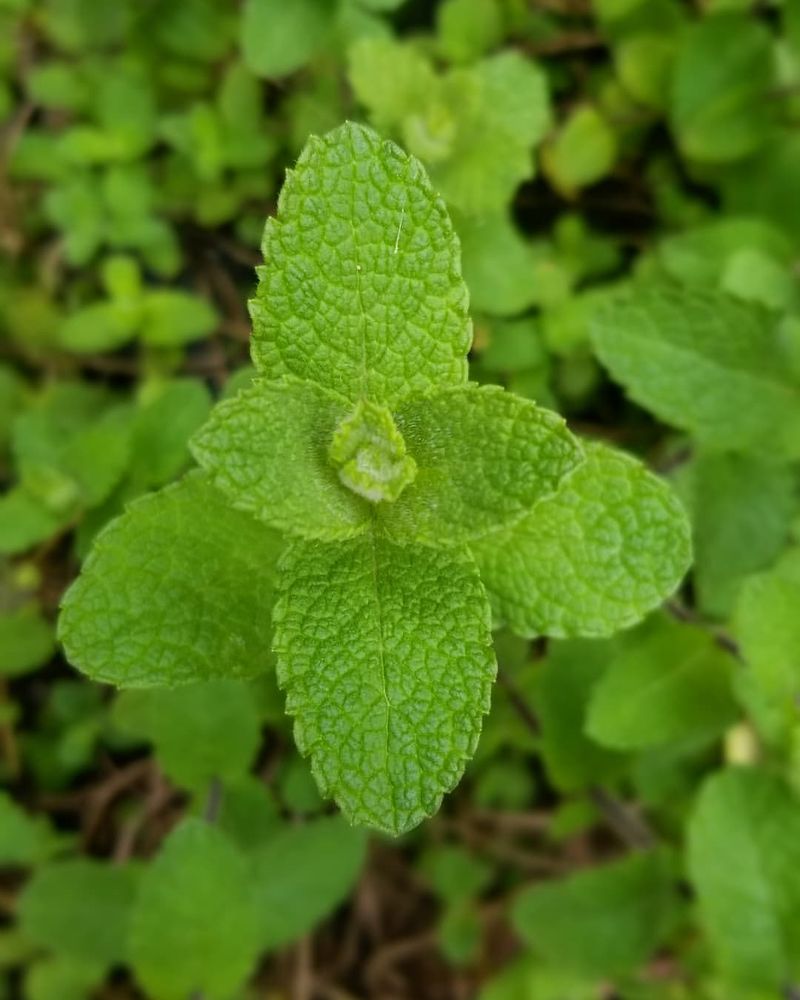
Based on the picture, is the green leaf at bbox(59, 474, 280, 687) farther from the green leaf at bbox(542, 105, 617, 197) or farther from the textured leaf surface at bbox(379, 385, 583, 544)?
the green leaf at bbox(542, 105, 617, 197)

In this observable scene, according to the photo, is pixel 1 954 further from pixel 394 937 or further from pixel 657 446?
pixel 657 446

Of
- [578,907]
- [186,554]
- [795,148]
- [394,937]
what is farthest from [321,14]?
[394,937]

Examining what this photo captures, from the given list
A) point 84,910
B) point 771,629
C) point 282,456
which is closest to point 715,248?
point 771,629

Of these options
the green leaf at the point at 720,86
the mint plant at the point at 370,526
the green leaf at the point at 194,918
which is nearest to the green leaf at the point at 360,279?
the mint plant at the point at 370,526

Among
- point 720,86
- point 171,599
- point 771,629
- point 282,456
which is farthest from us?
point 720,86

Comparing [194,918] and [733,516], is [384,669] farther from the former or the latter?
[733,516]

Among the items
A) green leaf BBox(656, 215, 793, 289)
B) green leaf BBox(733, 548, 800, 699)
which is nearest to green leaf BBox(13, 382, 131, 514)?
green leaf BBox(733, 548, 800, 699)
